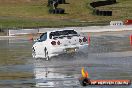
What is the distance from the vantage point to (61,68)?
2281 cm

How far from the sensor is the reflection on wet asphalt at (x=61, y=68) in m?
18.1

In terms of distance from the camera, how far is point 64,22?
61875 mm

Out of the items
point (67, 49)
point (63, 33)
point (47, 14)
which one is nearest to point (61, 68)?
point (67, 49)

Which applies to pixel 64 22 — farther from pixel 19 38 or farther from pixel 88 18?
pixel 19 38

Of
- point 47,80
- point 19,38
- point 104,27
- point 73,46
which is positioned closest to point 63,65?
point 73,46

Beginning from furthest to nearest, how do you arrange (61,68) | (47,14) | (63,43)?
(47,14) < (63,43) < (61,68)

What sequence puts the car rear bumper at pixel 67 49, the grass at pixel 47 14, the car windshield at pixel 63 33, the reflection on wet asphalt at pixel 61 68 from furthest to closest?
the grass at pixel 47 14 < the car windshield at pixel 63 33 < the car rear bumper at pixel 67 49 < the reflection on wet asphalt at pixel 61 68

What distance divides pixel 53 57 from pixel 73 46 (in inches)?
51.4

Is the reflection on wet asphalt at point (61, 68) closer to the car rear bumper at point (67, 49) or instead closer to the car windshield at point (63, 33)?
the car rear bumper at point (67, 49)

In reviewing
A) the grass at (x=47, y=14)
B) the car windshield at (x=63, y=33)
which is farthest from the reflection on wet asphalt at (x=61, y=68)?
the grass at (x=47, y=14)

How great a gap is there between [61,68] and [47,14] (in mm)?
44574

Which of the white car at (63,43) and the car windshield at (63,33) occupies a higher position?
the car windshield at (63,33)

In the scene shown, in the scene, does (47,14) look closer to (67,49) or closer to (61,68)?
(67,49)

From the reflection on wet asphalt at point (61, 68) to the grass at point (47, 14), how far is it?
93.4ft
